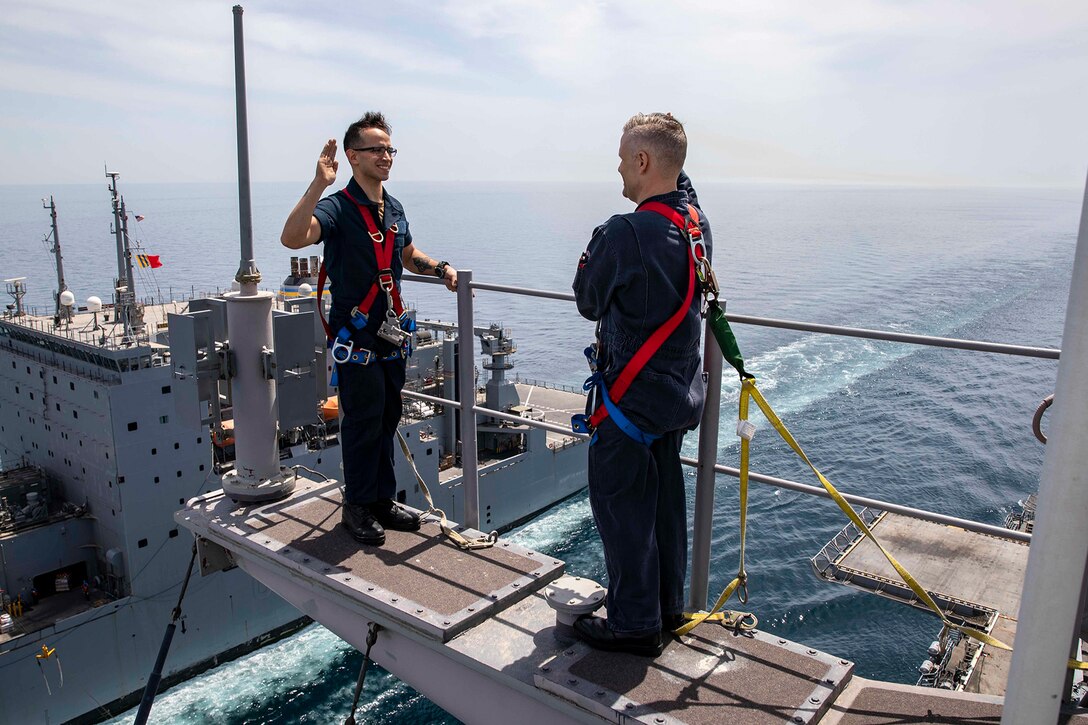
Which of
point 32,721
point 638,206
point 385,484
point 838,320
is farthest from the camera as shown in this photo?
point 838,320

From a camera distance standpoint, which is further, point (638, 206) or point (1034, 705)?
point (638, 206)

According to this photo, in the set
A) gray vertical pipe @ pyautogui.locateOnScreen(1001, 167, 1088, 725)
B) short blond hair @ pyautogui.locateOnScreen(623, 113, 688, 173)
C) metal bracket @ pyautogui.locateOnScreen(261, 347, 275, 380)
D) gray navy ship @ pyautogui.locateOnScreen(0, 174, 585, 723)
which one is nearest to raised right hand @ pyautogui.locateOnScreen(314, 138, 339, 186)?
metal bracket @ pyautogui.locateOnScreen(261, 347, 275, 380)

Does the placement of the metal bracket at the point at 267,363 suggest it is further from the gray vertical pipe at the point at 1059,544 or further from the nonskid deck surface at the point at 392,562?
the gray vertical pipe at the point at 1059,544

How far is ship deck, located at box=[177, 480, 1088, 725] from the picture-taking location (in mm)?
2742

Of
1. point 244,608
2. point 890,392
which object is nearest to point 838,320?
point 890,392

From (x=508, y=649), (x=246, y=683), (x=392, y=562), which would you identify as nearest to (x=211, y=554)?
(x=392, y=562)

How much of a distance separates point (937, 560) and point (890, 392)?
34.8 feet

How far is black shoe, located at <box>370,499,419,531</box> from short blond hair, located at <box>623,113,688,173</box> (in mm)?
2465

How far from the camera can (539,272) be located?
202 ft

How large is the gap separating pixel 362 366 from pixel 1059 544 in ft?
10.7

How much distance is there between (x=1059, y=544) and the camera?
1.49 meters

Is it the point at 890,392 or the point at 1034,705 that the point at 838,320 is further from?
the point at 1034,705

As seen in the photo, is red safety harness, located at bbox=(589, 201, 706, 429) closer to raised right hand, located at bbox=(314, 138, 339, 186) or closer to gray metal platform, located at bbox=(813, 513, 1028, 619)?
raised right hand, located at bbox=(314, 138, 339, 186)

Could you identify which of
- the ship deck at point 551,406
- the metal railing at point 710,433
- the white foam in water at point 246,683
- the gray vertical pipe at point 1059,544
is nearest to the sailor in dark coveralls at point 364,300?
the metal railing at point 710,433
